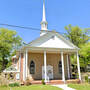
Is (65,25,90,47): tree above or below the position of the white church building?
above

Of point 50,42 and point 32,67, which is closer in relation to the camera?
point 50,42

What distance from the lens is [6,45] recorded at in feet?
85.2

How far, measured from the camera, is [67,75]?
17953 millimetres

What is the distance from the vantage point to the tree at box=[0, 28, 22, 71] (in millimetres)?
26102

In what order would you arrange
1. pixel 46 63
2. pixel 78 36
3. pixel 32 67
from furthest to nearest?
pixel 78 36 < pixel 46 63 < pixel 32 67

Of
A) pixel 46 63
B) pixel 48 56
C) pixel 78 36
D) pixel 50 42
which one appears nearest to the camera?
pixel 50 42

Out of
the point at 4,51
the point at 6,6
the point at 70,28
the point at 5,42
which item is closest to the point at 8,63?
the point at 4,51

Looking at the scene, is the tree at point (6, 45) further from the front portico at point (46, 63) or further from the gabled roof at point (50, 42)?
the gabled roof at point (50, 42)

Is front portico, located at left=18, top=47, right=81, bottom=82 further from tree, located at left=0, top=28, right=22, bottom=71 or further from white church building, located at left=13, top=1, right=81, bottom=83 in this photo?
tree, located at left=0, top=28, right=22, bottom=71

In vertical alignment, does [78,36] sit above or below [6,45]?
above

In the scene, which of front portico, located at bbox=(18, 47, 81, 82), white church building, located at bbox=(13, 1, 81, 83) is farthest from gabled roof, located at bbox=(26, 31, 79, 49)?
front portico, located at bbox=(18, 47, 81, 82)

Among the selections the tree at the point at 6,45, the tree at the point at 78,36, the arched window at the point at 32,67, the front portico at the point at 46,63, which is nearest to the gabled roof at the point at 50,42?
the front portico at the point at 46,63

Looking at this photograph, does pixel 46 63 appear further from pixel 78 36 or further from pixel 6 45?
pixel 78 36

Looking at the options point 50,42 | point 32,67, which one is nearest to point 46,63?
point 32,67
